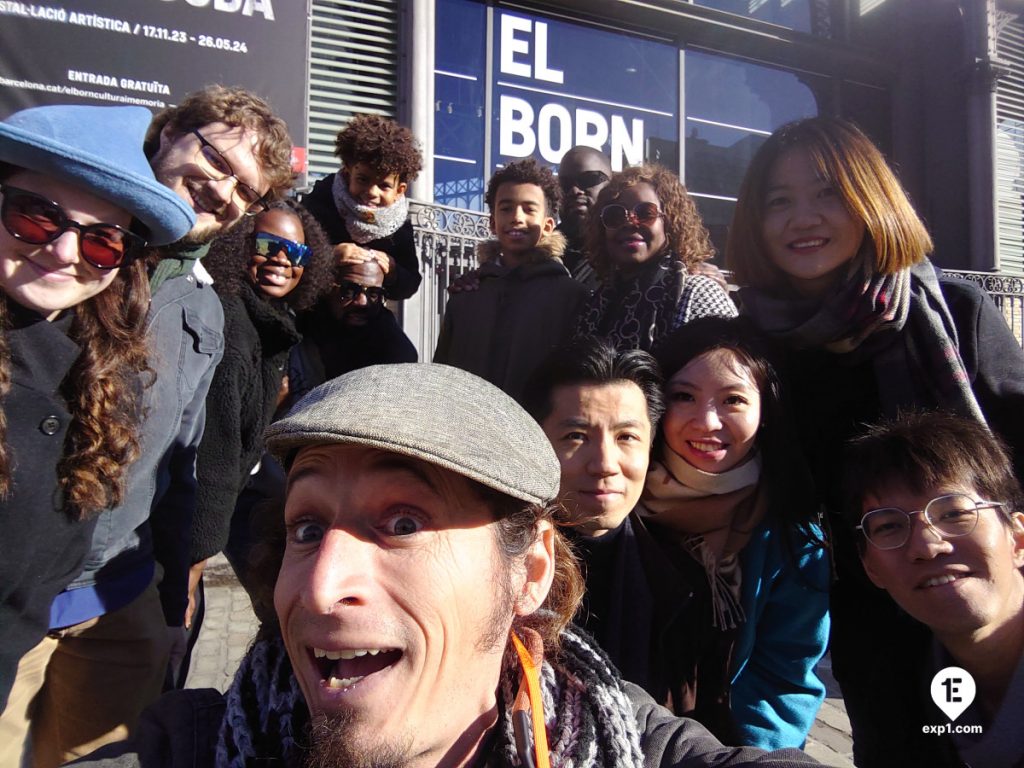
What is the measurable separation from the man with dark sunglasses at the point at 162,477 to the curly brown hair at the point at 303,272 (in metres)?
0.28

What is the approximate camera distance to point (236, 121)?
2.45 meters

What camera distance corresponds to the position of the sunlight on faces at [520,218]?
3557mm

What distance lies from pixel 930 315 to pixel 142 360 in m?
2.22

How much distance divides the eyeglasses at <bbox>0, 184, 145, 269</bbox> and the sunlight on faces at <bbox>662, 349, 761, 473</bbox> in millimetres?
1552

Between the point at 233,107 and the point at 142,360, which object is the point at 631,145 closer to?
the point at 233,107

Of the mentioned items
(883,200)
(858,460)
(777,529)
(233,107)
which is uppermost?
(233,107)

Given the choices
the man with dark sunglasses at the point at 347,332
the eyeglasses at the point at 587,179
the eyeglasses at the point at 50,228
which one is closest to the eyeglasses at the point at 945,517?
the man with dark sunglasses at the point at 347,332

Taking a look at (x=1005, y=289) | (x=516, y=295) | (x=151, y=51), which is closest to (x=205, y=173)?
(x=516, y=295)

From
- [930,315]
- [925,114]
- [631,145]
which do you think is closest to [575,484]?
[930,315]

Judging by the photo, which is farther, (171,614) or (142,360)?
(171,614)

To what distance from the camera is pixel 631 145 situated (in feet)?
31.7

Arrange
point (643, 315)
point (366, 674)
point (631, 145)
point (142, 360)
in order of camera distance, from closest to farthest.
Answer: point (366, 674) < point (142, 360) < point (643, 315) < point (631, 145)

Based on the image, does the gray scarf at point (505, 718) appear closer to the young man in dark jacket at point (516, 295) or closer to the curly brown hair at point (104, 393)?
the curly brown hair at point (104, 393)

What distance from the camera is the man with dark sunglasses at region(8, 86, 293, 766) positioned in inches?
83.7
